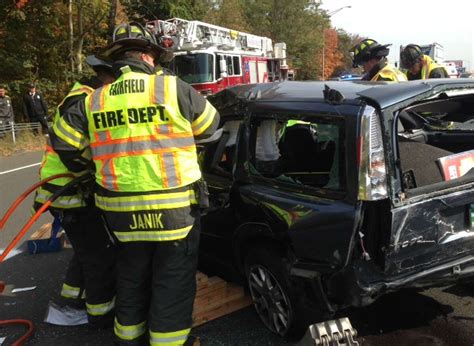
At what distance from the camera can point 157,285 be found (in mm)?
2807

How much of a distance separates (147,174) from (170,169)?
0.40 ft

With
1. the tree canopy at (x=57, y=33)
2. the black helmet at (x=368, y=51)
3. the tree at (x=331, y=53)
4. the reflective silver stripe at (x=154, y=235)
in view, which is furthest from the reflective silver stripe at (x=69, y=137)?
the tree at (x=331, y=53)

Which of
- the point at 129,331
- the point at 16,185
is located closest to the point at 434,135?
the point at 129,331

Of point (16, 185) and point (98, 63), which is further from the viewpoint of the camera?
point (16, 185)

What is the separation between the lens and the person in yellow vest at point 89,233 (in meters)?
3.33

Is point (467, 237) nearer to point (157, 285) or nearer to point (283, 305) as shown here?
point (283, 305)

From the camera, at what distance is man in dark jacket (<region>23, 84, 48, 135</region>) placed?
14.6 metres

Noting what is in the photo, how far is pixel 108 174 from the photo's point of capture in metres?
2.72

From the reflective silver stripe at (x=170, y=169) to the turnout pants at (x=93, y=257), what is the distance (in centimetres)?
103

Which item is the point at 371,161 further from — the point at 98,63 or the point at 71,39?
the point at 71,39

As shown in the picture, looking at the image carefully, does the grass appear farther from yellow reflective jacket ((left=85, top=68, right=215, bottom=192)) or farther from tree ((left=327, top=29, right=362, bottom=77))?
tree ((left=327, top=29, right=362, bottom=77))

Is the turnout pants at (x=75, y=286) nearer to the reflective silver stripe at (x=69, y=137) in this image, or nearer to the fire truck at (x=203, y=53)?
the reflective silver stripe at (x=69, y=137)

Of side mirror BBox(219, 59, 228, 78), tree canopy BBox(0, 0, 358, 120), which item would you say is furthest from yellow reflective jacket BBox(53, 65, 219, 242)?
tree canopy BBox(0, 0, 358, 120)

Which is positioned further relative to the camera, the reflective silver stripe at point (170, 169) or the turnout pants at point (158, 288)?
the turnout pants at point (158, 288)
